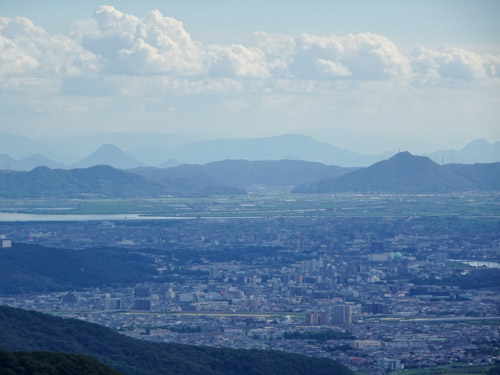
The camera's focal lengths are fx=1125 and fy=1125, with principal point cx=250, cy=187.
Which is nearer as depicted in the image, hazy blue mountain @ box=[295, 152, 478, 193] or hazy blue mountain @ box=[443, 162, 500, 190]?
hazy blue mountain @ box=[295, 152, 478, 193]

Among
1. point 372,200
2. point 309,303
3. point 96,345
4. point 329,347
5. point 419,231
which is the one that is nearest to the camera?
point 96,345

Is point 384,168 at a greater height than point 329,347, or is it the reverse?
point 384,168

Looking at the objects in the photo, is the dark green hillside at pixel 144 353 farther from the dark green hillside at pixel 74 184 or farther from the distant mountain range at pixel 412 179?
the dark green hillside at pixel 74 184

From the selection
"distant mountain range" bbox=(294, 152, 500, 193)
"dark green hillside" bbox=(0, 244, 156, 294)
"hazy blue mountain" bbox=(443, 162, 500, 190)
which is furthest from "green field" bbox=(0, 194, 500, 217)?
"dark green hillside" bbox=(0, 244, 156, 294)

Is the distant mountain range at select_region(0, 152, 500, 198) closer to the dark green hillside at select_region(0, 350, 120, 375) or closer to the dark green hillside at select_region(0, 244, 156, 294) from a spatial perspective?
the dark green hillside at select_region(0, 244, 156, 294)

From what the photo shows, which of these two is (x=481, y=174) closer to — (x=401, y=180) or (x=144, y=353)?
(x=401, y=180)

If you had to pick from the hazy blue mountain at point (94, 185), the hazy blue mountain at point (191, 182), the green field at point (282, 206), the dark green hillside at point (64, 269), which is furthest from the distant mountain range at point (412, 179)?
the dark green hillside at point (64, 269)

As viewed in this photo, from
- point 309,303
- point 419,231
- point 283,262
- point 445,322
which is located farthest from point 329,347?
point 419,231

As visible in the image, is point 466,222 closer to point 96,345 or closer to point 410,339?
point 410,339
